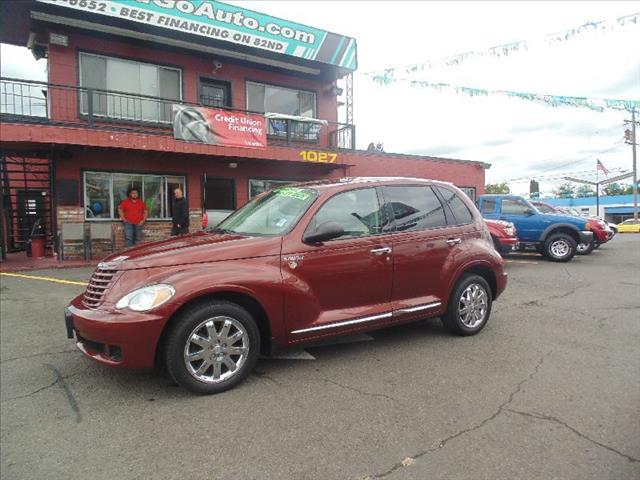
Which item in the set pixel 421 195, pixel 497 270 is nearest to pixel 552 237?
pixel 497 270

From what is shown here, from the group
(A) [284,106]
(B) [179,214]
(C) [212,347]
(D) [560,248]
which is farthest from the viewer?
(A) [284,106]

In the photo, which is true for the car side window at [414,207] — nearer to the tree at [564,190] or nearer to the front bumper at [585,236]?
the front bumper at [585,236]

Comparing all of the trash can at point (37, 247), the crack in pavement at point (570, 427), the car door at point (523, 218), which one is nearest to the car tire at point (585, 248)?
the car door at point (523, 218)

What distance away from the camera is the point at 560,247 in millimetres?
12250

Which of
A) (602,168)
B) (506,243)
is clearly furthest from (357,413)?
(602,168)

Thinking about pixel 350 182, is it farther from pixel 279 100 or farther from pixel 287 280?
pixel 279 100

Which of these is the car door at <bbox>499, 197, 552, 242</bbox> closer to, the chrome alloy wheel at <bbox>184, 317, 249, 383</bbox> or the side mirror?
the side mirror

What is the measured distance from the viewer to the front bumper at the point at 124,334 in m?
3.27

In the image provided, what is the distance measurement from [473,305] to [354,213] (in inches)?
70.6

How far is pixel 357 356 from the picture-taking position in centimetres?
438

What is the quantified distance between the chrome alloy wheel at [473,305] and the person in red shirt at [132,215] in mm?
9097

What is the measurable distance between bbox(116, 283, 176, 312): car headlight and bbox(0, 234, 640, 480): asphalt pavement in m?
0.73

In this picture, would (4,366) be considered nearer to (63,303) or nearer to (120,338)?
(120,338)

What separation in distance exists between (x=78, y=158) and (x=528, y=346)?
12.0 meters
